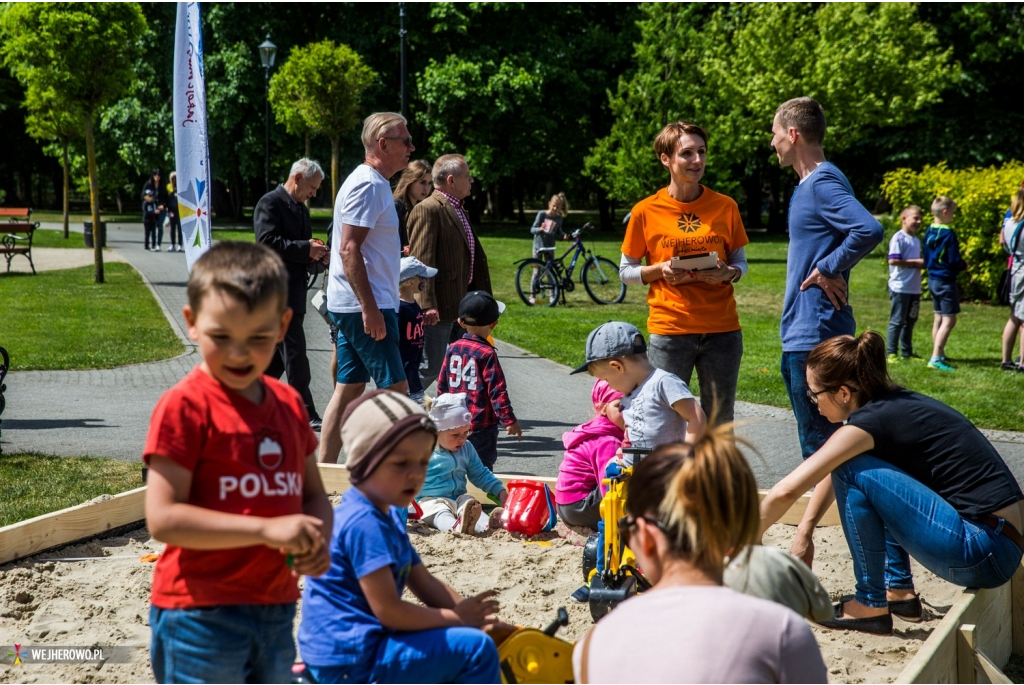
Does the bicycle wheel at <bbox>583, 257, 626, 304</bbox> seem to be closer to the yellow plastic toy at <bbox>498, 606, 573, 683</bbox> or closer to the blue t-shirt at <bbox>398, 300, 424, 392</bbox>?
the blue t-shirt at <bbox>398, 300, 424, 392</bbox>

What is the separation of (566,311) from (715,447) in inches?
586

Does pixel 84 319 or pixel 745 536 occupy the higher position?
pixel 745 536

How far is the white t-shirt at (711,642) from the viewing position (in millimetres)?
2053

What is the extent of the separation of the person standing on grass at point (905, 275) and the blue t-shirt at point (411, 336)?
6.59 m

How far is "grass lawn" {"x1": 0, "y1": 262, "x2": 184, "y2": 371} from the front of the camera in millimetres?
11823

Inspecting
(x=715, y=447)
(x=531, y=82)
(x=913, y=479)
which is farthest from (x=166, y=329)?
(x=531, y=82)

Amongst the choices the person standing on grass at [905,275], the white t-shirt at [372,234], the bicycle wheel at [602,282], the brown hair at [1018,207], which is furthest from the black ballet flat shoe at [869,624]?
the bicycle wheel at [602,282]

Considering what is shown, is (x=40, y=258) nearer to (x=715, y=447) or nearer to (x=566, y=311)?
(x=566, y=311)

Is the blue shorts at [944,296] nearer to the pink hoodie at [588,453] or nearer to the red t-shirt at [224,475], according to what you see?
the pink hoodie at [588,453]

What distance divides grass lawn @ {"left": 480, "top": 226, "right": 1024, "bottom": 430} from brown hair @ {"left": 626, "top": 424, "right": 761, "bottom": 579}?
7.38 metres

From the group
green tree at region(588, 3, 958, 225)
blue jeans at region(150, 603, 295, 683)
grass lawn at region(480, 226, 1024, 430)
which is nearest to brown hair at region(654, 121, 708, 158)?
blue jeans at region(150, 603, 295, 683)

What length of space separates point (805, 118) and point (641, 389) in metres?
1.65

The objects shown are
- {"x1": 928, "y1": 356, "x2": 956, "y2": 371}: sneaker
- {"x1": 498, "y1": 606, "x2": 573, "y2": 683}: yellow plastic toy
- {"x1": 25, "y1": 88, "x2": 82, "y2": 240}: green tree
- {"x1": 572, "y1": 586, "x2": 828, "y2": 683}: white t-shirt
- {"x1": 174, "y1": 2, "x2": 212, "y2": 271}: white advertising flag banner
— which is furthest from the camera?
{"x1": 25, "y1": 88, "x2": 82, "y2": 240}: green tree

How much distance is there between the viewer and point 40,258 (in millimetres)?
25078
